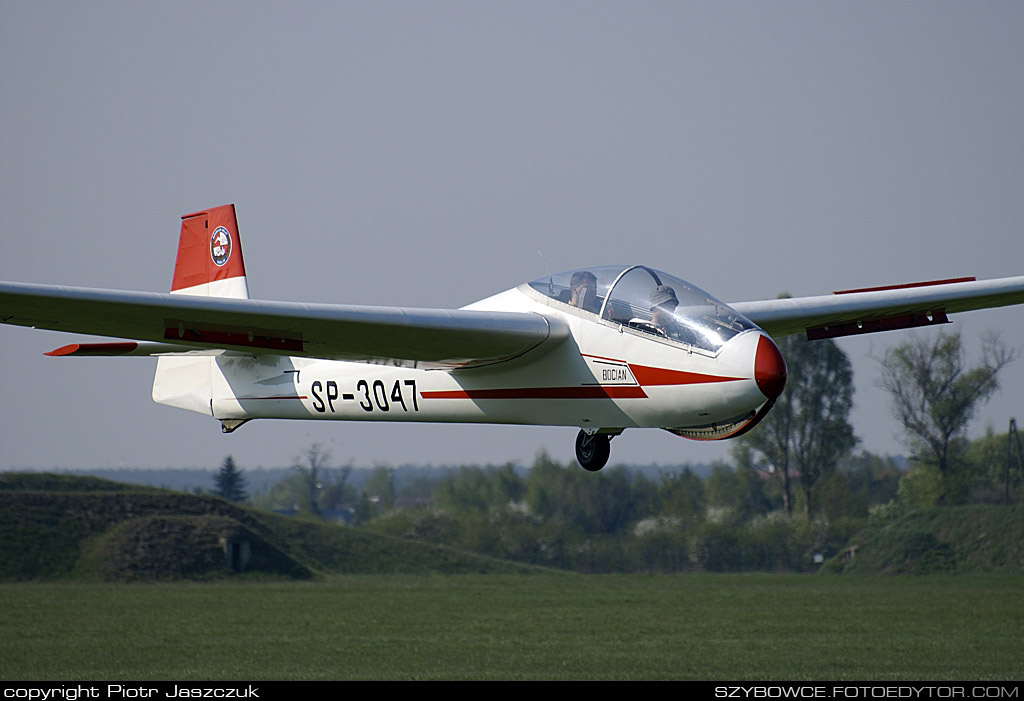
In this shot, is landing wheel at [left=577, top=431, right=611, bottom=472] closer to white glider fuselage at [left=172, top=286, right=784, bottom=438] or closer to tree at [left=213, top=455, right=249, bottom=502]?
white glider fuselage at [left=172, top=286, right=784, bottom=438]

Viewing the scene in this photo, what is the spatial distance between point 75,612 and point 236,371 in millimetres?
68417

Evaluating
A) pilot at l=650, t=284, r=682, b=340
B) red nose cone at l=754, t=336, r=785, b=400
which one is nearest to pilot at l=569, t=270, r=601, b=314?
pilot at l=650, t=284, r=682, b=340

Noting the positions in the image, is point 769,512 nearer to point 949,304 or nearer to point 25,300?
point 949,304

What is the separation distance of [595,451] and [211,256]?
A: 9.84 metres

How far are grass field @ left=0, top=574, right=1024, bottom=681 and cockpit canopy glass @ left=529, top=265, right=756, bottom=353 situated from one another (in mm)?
52721

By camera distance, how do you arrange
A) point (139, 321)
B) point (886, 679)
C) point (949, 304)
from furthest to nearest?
point (886, 679)
point (949, 304)
point (139, 321)

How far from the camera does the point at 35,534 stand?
80.6 metres

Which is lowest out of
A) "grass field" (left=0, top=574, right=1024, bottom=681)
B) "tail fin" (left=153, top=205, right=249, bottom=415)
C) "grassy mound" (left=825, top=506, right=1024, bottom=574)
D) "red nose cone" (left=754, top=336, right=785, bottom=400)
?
"grass field" (left=0, top=574, right=1024, bottom=681)

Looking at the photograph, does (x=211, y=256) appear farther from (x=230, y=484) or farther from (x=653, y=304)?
(x=230, y=484)

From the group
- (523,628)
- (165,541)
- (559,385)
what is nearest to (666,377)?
(559,385)

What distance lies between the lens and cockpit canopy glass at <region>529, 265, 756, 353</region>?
12.8 meters

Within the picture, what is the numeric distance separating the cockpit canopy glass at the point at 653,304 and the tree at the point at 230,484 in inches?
3429

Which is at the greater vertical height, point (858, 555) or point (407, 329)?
point (407, 329)

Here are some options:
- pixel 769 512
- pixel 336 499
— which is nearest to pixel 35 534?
pixel 336 499
